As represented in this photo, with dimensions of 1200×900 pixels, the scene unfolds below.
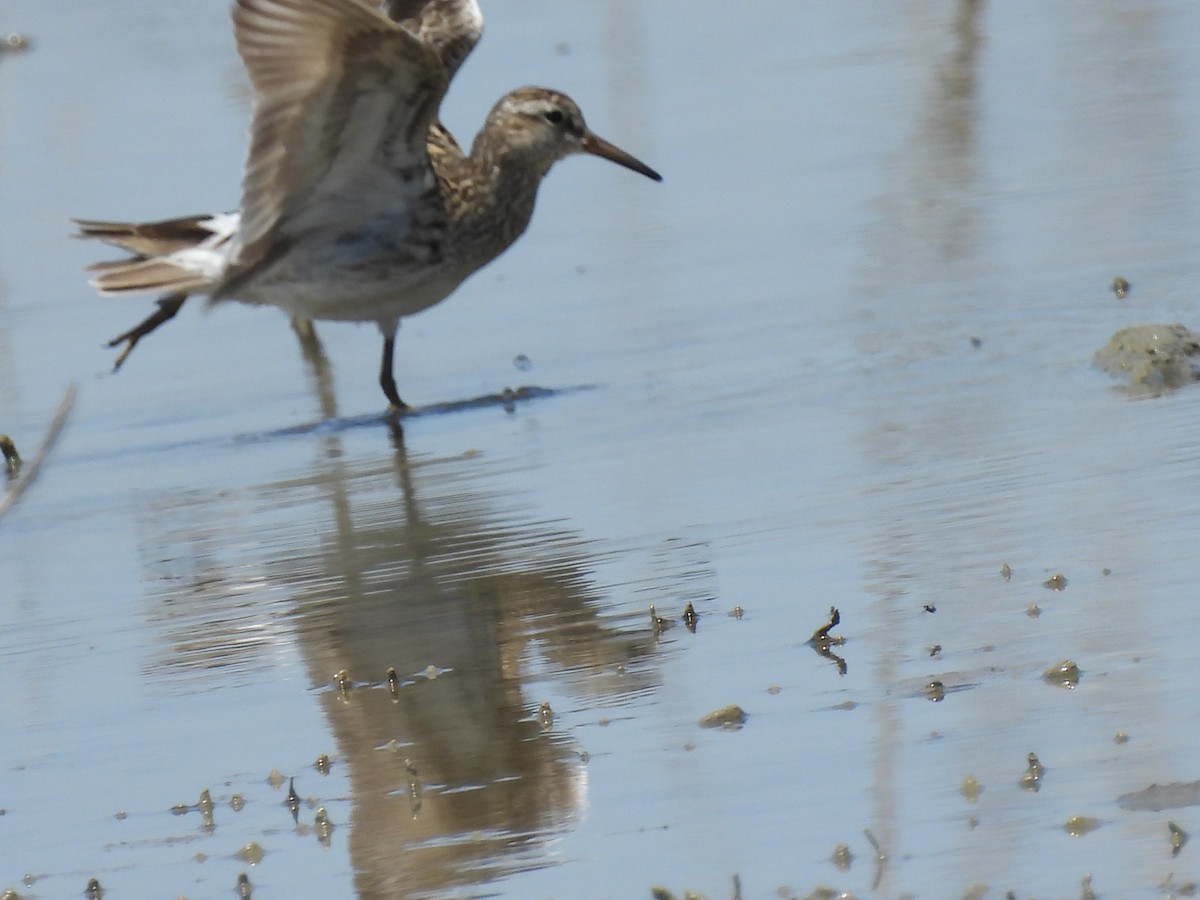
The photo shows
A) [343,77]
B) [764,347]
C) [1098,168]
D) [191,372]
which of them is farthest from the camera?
[1098,168]

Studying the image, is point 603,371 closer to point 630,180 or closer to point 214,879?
point 630,180

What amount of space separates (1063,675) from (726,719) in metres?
0.52

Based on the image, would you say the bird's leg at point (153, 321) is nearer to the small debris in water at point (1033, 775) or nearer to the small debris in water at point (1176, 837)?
the small debris in water at point (1033, 775)

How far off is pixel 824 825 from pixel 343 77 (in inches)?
115

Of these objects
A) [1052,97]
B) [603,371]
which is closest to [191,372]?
[603,371]

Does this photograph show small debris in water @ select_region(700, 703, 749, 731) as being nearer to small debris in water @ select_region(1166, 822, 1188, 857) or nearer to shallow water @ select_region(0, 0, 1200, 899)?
shallow water @ select_region(0, 0, 1200, 899)

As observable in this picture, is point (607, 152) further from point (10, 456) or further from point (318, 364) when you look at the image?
point (10, 456)

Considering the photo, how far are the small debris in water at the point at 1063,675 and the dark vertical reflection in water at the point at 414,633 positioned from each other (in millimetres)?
649

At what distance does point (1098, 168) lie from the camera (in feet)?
24.8

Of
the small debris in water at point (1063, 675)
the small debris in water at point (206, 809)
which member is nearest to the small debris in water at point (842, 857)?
the small debris in water at point (1063, 675)

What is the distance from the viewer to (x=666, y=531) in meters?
4.82

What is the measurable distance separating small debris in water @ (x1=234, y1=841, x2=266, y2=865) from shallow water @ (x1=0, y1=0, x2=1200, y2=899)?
2 centimetres

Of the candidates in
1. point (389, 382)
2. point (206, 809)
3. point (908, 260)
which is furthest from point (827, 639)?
point (908, 260)

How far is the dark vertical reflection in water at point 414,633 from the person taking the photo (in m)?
3.43
